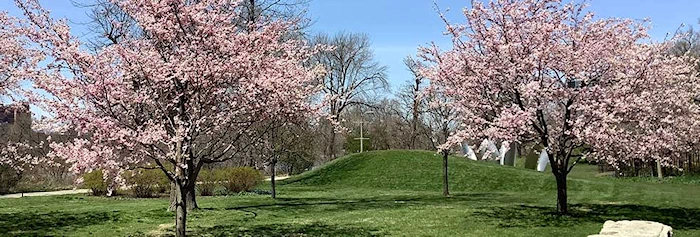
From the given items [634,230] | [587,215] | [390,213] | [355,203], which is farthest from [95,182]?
[634,230]

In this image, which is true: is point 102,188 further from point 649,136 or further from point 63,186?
point 649,136

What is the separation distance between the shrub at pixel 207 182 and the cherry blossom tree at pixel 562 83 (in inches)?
506

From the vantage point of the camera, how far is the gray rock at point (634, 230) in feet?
26.7

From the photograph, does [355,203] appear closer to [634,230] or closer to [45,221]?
[45,221]

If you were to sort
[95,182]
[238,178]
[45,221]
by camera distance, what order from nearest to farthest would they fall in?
[45,221] < [95,182] < [238,178]

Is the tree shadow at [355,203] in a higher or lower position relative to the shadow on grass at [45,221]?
higher

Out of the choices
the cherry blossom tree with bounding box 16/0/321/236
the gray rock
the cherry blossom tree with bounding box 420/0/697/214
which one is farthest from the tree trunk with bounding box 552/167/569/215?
the cherry blossom tree with bounding box 16/0/321/236

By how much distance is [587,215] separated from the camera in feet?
43.4

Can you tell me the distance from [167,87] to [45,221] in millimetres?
6716

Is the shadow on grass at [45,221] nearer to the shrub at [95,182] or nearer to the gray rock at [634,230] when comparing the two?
the shrub at [95,182]

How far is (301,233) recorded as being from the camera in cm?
1129

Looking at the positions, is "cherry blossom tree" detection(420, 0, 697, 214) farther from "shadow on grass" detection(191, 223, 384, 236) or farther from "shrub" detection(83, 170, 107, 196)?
"shrub" detection(83, 170, 107, 196)

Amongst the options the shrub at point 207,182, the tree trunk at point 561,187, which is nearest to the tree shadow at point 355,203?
the shrub at point 207,182

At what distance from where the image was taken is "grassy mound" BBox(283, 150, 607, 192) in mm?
24359
